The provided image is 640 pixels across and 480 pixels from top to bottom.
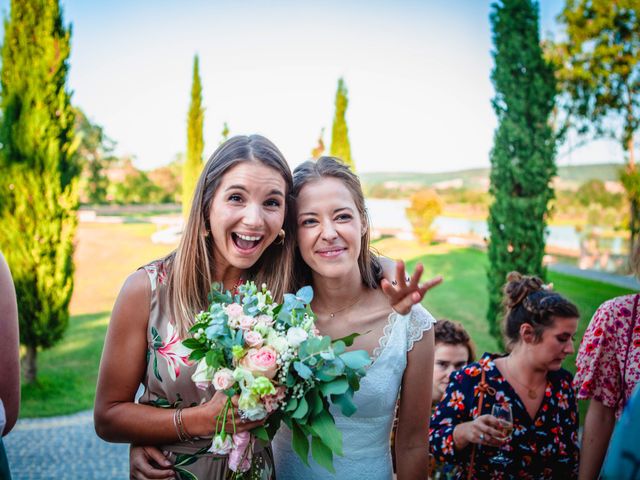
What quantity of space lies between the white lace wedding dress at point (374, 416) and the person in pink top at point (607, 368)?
3.23 ft

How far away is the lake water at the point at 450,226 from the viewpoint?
20828mm

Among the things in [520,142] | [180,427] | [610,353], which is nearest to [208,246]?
[180,427]

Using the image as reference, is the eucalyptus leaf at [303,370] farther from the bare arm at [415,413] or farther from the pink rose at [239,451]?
the bare arm at [415,413]

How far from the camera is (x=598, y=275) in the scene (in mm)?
16938

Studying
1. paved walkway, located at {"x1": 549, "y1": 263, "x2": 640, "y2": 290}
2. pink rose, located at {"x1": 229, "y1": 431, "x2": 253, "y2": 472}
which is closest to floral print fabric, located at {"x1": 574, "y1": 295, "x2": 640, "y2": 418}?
pink rose, located at {"x1": 229, "y1": 431, "x2": 253, "y2": 472}

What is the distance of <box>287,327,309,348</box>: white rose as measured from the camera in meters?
1.68

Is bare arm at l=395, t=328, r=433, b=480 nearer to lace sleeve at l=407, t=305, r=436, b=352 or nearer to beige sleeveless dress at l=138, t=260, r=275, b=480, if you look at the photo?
lace sleeve at l=407, t=305, r=436, b=352

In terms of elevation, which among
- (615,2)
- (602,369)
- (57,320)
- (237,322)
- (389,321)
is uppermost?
(615,2)

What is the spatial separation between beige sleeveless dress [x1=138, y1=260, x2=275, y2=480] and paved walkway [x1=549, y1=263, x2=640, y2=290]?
15.9 meters

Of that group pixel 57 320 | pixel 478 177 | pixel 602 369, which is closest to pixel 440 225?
pixel 478 177

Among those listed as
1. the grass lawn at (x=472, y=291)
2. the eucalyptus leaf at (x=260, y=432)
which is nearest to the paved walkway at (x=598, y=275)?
the grass lawn at (x=472, y=291)

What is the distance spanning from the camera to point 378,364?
2.28 m

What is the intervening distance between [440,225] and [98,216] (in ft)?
70.4

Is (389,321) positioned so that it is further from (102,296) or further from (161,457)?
(102,296)
